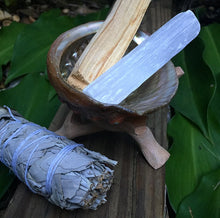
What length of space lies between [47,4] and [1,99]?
0.67 metres

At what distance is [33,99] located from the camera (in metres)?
1.07

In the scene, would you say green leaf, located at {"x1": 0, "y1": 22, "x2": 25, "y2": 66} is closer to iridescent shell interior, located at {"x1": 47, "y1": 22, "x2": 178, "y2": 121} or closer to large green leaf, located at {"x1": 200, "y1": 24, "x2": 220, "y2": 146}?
iridescent shell interior, located at {"x1": 47, "y1": 22, "x2": 178, "y2": 121}

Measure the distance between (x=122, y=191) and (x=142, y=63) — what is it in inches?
13.1

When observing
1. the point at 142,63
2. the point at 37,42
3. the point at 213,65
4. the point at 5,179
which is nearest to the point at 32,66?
the point at 37,42

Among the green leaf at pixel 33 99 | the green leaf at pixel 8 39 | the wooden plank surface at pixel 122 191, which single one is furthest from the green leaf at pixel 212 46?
the green leaf at pixel 8 39

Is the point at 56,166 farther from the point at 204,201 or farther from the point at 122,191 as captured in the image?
the point at 204,201

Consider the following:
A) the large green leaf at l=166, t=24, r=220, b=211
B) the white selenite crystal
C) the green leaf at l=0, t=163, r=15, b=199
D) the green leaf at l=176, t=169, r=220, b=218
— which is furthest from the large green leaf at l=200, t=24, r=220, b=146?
the green leaf at l=0, t=163, r=15, b=199

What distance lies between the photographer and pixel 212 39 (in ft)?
4.19

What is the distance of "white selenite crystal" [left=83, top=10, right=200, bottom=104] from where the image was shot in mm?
714

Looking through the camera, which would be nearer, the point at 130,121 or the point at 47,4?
the point at 130,121

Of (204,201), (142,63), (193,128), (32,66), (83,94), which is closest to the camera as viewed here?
(83,94)

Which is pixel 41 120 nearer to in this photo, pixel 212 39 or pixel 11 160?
pixel 11 160

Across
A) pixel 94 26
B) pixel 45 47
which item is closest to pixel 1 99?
pixel 45 47

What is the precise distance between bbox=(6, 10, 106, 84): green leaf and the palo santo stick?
0.45m
